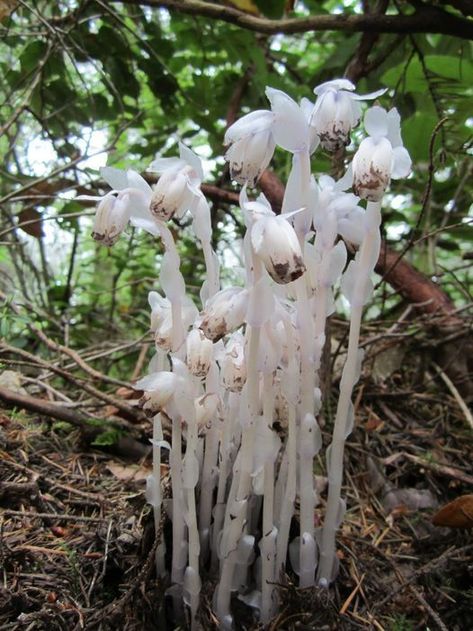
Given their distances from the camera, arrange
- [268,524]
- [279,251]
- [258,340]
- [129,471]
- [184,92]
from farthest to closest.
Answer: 1. [184,92]
2. [129,471]
3. [268,524]
4. [258,340]
5. [279,251]

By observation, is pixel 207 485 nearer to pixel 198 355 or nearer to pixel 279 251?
pixel 198 355

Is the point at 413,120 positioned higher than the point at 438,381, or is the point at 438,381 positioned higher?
the point at 413,120

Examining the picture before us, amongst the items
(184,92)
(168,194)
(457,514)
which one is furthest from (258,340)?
(184,92)

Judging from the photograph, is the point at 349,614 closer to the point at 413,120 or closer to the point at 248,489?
the point at 248,489

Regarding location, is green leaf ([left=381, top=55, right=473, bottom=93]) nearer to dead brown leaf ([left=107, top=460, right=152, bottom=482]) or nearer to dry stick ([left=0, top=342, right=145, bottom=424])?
dry stick ([left=0, top=342, right=145, bottom=424])

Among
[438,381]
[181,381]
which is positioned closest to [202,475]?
[181,381]

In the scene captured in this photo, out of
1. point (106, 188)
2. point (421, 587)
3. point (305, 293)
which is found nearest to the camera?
point (305, 293)

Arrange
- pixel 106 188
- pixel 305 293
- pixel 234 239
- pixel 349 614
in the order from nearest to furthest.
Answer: pixel 305 293 → pixel 349 614 → pixel 106 188 → pixel 234 239

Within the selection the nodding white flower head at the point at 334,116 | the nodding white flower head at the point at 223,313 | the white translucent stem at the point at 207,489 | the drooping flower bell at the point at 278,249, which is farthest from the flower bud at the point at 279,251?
the white translucent stem at the point at 207,489
